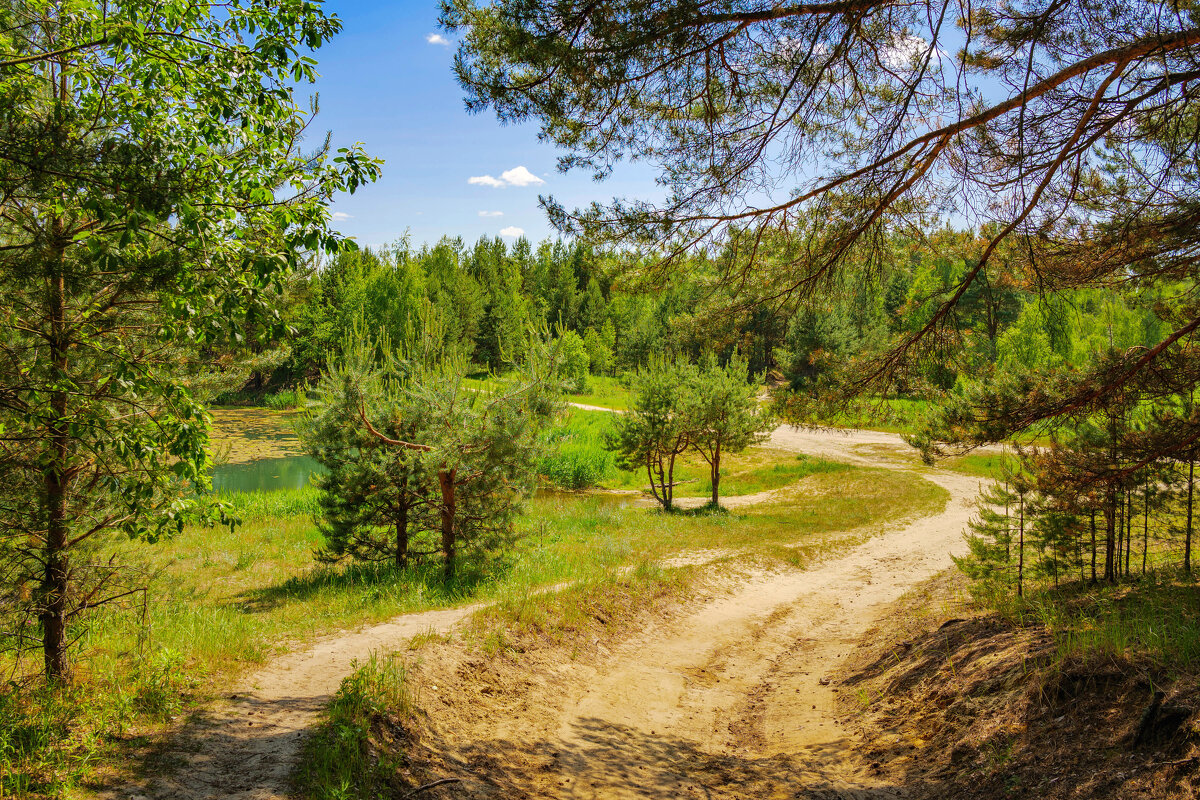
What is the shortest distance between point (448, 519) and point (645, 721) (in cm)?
442

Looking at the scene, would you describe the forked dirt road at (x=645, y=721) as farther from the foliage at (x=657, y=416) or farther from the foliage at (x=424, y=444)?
the foliage at (x=657, y=416)

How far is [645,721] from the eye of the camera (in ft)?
19.6

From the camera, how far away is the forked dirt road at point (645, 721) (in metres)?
4.29

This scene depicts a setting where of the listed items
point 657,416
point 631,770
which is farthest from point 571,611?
point 657,416

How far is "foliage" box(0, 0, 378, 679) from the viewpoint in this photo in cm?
334

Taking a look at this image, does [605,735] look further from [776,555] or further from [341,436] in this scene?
[776,555]

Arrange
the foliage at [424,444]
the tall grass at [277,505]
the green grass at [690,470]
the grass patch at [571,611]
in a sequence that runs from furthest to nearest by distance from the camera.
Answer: the green grass at [690,470]
the tall grass at [277,505]
the foliage at [424,444]
the grass patch at [571,611]

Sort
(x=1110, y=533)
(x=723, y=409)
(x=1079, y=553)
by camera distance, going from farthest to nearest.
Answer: (x=723, y=409) → (x=1079, y=553) → (x=1110, y=533)

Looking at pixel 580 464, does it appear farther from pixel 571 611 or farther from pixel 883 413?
pixel 883 413

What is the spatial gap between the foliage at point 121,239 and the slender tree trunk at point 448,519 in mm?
4592

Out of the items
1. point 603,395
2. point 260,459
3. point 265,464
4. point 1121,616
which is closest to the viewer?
point 1121,616

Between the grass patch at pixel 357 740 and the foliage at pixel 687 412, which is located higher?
the foliage at pixel 687 412

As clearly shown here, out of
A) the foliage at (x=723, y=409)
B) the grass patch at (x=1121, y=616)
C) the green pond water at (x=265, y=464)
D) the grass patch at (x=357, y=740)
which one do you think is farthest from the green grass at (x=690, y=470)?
the grass patch at (x=357, y=740)

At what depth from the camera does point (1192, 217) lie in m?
5.09
